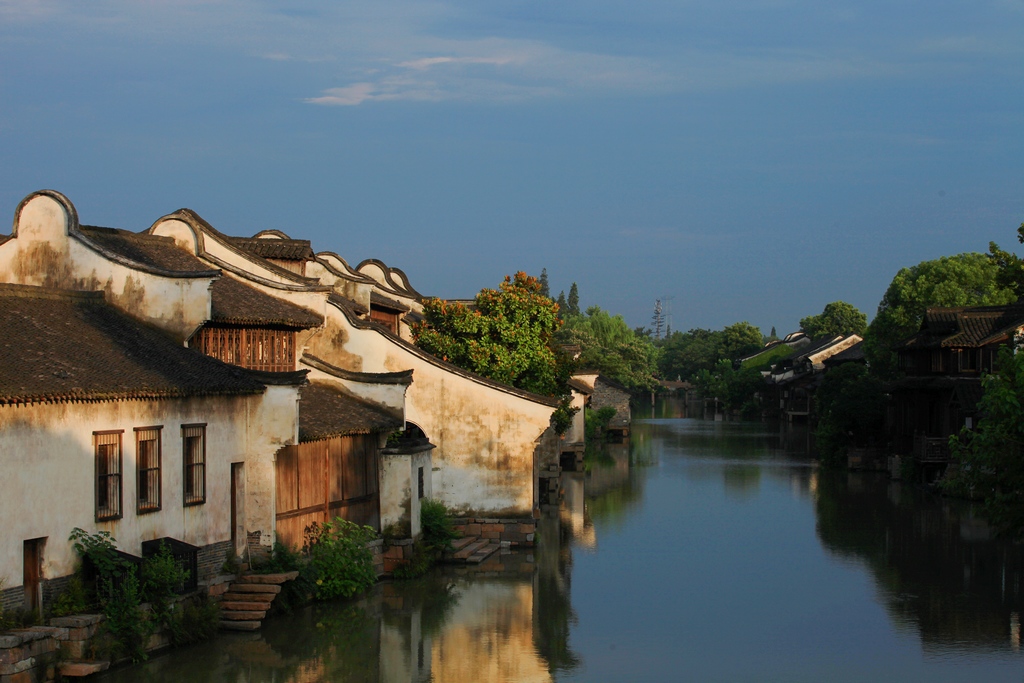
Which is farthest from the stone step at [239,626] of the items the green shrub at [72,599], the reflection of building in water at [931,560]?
the reflection of building in water at [931,560]

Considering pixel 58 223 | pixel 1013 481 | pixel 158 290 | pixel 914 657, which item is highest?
pixel 58 223

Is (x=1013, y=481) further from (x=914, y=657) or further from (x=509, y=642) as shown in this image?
(x=509, y=642)

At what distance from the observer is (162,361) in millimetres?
21375

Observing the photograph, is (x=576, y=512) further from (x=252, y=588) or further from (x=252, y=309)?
(x=252, y=588)

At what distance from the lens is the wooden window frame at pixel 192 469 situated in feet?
69.5

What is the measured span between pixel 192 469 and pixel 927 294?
189 ft

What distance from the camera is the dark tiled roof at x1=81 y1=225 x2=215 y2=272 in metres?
26.0

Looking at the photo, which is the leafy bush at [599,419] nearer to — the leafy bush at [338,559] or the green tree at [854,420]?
the green tree at [854,420]

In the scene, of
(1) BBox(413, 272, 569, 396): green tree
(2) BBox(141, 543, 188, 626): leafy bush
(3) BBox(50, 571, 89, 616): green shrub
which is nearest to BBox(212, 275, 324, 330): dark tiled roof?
(2) BBox(141, 543, 188, 626): leafy bush

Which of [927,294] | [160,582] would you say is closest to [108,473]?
[160,582]

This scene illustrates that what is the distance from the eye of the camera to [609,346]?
101625mm

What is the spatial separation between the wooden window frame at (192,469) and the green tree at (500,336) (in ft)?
55.6

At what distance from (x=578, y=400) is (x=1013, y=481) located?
43.2m

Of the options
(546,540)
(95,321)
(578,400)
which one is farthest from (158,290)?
(578,400)
